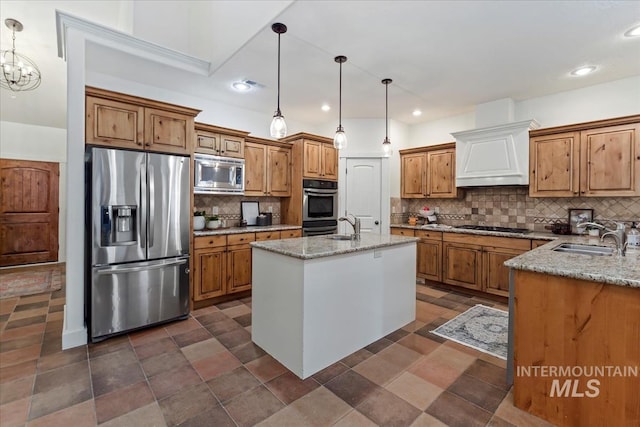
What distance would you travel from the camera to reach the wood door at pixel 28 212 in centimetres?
554

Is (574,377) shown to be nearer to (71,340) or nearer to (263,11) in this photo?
(263,11)

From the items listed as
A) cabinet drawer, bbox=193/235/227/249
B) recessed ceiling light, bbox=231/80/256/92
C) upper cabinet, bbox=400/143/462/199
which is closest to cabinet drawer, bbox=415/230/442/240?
upper cabinet, bbox=400/143/462/199

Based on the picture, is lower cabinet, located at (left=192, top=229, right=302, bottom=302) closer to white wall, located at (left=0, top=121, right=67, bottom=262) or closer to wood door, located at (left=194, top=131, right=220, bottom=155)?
wood door, located at (left=194, top=131, right=220, bottom=155)

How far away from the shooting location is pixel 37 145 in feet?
19.1

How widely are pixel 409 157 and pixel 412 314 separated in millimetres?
2942

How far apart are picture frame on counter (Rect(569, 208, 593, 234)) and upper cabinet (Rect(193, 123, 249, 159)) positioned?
446 cm

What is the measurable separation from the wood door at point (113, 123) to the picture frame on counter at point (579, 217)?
517cm

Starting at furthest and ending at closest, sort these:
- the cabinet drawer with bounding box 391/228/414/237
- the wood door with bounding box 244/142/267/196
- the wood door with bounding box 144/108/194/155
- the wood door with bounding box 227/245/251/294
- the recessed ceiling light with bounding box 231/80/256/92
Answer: the cabinet drawer with bounding box 391/228/414/237 < the wood door with bounding box 244/142/267/196 < the wood door with bounding box 227/245/251/294 < the recessed ceiling light with bounding box 231/80/256/92 < the wood door with bounding box 144/108/194/155

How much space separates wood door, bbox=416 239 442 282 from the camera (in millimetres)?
4445

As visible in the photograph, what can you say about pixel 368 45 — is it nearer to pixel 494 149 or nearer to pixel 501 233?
pixel 494 149

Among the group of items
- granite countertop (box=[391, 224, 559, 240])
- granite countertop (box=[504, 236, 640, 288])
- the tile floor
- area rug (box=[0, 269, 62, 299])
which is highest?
granite countertop (box=[391, 224, 559, 240])

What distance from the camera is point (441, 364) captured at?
236 centimetres

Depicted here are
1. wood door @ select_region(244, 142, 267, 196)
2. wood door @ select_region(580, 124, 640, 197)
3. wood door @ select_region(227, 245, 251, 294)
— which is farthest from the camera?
wood door @ select_region(244, 142, 267, 196)

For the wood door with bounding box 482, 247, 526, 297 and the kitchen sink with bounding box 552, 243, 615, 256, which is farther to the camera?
the wood door with bounding box 482, 247, 526, 297
